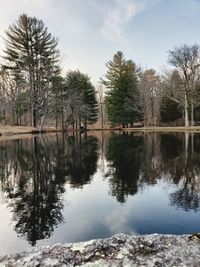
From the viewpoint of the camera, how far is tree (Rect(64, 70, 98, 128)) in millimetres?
48750

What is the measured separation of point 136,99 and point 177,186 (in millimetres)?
41384

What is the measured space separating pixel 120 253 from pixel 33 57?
4281 cm

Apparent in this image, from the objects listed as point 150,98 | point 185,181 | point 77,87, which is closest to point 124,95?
point 150,98

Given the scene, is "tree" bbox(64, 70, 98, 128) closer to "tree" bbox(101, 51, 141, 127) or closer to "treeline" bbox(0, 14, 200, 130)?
"treeline" bbox(0, 14, 200, 130)

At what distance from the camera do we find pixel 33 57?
42.2 m

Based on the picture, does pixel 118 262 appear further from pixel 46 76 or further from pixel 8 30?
pixel 8 30

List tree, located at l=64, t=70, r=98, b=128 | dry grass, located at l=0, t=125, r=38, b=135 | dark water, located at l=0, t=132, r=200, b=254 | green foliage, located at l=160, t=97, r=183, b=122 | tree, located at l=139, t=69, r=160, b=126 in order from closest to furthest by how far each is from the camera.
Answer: dark water, located at l=0, t=132, r=200, b=254 < dry grass, located at l=0, t=125, r=38, b=135 < tree, located at l=139, t=69, r=160, b=126 < green foliage, located at l=160, t=97, r=183, b=122 < tree, located at l=64, t=70, r=98, b=128

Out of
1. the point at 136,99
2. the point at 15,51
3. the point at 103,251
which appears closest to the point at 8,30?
the point at 15,51

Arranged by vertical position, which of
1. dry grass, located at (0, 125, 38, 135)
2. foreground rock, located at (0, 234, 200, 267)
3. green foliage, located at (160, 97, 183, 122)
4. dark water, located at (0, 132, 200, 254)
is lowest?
dark water, located at (0, 132, 200, 254)

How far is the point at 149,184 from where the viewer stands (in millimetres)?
7906

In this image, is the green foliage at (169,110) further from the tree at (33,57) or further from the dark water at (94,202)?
the dark water at (94,202)

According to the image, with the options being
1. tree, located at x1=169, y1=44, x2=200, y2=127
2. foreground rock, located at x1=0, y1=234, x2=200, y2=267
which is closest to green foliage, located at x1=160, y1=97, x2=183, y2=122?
tree, located at x1=169, y1=44, x2=200, y2=127

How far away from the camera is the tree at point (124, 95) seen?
48.4 metres

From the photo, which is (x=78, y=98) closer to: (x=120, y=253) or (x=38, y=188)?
(x=38, y=188)
